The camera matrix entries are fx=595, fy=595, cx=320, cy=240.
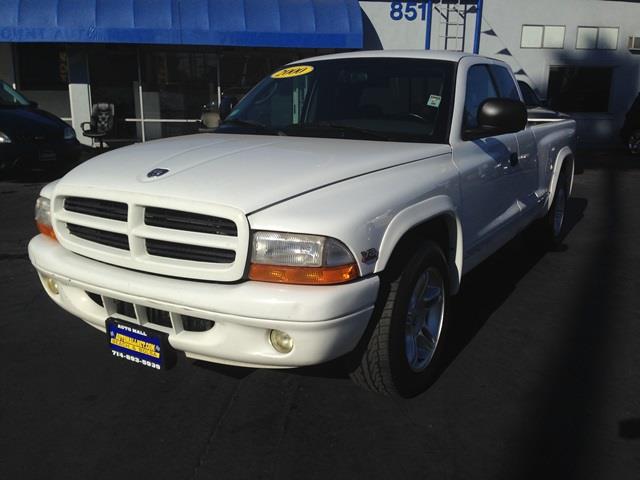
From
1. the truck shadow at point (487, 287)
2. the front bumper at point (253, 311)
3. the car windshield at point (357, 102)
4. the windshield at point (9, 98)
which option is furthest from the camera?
the windshield at point (9, 98)

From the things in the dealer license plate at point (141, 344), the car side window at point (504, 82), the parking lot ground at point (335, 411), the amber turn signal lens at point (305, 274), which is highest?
the car side window at point (504, 82)

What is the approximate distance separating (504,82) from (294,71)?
171 cm

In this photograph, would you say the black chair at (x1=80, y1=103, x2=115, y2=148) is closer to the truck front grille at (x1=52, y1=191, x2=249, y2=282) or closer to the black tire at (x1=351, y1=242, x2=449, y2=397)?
the truck front grille at (x1=52, y1=191, x2=249, y2=282)

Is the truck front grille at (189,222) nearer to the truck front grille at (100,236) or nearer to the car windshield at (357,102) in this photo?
the truck front grille at (100,236)

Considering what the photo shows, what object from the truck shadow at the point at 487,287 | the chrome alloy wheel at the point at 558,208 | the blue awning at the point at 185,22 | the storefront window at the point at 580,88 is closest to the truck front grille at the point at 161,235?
the truck shadow at the point at 487,287

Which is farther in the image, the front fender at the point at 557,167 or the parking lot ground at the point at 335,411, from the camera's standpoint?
the front fender at the point at 557,167

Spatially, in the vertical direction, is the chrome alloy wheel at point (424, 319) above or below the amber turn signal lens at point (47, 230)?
below

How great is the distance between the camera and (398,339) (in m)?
2.78

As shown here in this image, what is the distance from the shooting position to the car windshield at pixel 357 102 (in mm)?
3539

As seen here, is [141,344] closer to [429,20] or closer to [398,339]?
[398,339]

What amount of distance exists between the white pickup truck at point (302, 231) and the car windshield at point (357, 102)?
1 cm

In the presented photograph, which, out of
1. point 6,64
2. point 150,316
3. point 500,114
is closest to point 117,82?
point 6,64

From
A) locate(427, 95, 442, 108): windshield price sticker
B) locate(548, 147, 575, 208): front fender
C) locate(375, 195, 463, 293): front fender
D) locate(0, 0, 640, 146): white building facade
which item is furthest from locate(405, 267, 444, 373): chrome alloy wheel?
locate(0, 0, 640, 146): white building facade

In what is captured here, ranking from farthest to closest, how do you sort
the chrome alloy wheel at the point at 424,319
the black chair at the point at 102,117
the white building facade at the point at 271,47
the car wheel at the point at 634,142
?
the car wheel at the point at 634,142 < the black chair at the point at 102,117 < the white building facade at the point at 271,47 < the chrome alloy wheel at the point at 424,319
